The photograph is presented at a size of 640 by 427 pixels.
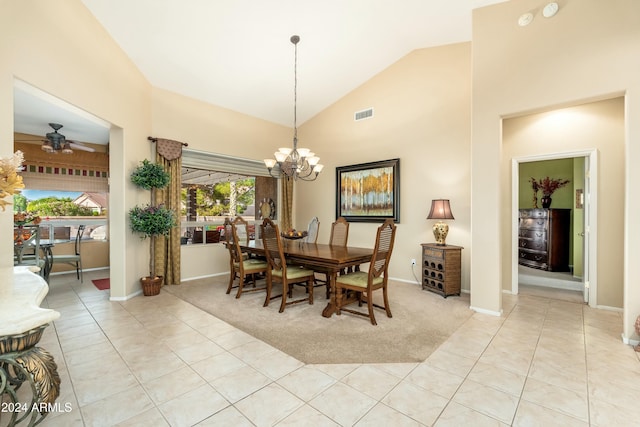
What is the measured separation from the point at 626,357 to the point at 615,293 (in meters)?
1.64

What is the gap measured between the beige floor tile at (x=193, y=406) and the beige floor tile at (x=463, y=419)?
134cm

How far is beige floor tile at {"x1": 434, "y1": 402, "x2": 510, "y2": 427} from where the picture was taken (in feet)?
5.21

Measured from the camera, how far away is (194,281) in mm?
4910

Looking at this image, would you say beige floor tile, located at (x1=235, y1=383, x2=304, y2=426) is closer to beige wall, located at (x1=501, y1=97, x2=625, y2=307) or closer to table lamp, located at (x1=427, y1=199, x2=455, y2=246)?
table lamp, located at (x1=427, y1=199, x2=455, y2=246)

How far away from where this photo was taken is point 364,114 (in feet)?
17.8

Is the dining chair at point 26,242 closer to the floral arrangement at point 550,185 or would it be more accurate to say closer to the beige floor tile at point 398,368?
the beige floor tile at point 398,368

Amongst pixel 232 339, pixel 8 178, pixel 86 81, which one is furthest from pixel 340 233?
pixel 86 81

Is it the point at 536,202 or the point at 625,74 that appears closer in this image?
the point at 625,74

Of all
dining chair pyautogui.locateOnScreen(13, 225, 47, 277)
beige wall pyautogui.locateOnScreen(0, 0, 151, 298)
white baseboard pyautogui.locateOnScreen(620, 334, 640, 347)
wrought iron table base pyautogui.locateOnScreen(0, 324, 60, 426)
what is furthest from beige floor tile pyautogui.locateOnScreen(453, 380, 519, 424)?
dining chair pyautogui.locateOnScreen(13, 225, 47, 277)

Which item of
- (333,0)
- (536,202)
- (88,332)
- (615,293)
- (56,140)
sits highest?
(333,0)

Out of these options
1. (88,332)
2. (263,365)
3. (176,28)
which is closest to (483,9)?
(176,28)

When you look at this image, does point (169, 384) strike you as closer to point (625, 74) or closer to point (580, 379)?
point (580, 379)

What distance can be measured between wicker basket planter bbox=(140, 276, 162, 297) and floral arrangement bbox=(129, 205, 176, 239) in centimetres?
65

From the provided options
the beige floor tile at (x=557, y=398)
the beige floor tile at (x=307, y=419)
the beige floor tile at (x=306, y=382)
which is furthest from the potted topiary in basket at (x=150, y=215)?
the beige floor tile at (x=557, y=398)
